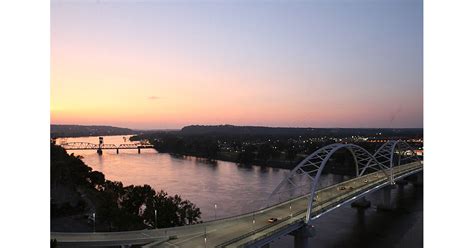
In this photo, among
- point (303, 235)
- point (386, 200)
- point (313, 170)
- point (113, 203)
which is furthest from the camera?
point (386, 200)

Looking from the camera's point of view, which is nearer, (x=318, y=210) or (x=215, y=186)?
(x=318, y=210)

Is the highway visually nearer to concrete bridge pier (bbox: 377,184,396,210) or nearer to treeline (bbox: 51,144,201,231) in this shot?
treeline (bbox: 51,144,201,231)

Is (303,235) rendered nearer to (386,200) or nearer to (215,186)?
(386,200)

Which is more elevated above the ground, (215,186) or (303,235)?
(303,235)

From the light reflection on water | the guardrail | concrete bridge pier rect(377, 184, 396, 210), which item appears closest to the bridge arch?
the guardrail

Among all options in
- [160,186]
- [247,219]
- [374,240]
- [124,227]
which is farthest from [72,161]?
[374,240]

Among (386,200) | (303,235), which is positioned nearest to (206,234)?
(303,235)
